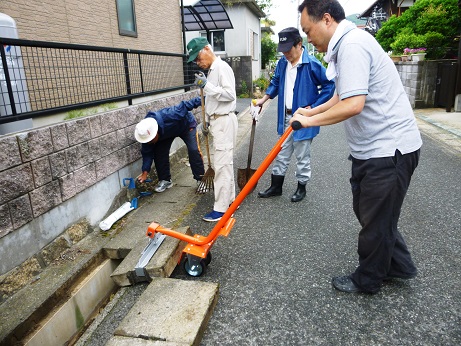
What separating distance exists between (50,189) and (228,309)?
1963 millimetres

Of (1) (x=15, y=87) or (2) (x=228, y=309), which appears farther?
(1) (x=15, y=87)

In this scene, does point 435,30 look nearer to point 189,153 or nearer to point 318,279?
point 189,153

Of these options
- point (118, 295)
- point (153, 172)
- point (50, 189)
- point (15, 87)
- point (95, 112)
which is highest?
point (15, 87)

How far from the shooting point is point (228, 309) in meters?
2.55

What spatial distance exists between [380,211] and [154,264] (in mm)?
1826

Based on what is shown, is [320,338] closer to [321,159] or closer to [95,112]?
[95,112]

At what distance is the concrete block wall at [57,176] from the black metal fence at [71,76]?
0.25m

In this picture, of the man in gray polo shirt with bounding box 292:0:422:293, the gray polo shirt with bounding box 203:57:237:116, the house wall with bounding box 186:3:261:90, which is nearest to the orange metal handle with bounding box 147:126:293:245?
the man in gray polo shirt with bounding box 292:0:422:293

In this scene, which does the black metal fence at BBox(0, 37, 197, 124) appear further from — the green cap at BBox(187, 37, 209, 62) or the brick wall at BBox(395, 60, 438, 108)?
the brick wall at BBox(395, 60, 438, 108)

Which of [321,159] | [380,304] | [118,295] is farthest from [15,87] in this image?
[321,159]

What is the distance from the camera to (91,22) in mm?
5414

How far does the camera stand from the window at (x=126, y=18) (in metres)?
6.18

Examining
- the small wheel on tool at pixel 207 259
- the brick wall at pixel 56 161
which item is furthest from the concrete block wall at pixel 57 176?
the small wheel on tool at pixel 207 259

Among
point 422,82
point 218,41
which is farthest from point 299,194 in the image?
point 218,41
